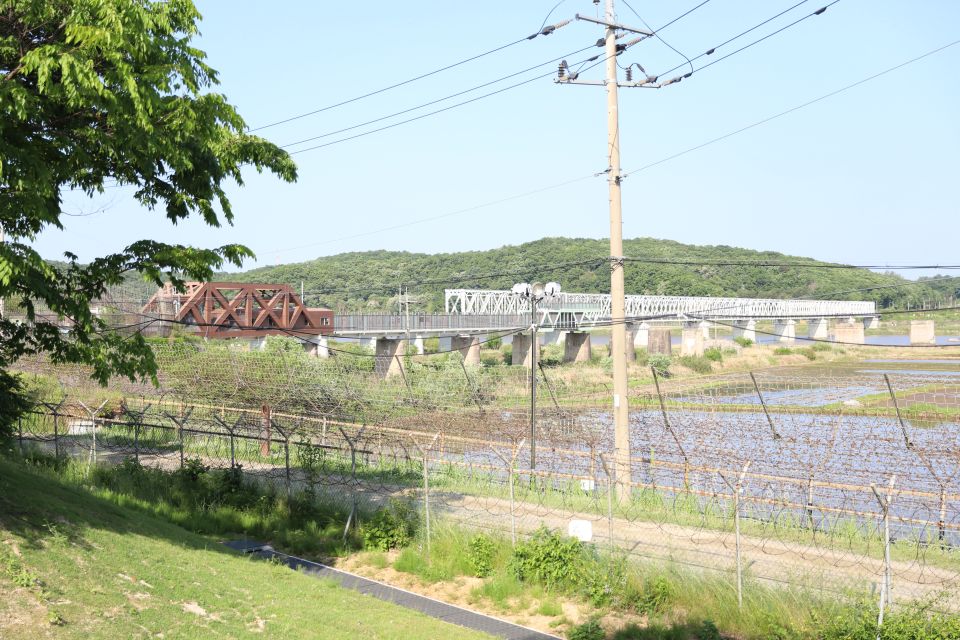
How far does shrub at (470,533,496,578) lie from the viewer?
14633mm

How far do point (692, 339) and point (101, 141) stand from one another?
2919 inches

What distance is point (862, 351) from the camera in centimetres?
8050

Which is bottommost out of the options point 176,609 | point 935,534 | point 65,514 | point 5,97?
point 935,534

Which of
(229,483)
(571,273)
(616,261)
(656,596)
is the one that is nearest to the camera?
(656,596)

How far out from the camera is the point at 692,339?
81.1 metres

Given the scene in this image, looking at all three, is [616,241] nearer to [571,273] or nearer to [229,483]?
[229,483]

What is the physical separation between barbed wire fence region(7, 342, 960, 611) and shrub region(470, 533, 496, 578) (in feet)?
3.22

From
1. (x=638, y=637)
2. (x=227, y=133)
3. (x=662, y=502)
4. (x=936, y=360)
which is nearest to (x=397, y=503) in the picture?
(x=662, y=502)

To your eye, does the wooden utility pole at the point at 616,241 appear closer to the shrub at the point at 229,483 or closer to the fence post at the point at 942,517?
the fence post at the point at 942,517

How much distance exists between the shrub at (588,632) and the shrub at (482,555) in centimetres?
307

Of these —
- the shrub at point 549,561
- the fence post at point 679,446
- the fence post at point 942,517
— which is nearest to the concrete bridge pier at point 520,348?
the fence post at point 679,446

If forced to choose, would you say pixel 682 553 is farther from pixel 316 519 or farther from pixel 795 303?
pixel 795 303

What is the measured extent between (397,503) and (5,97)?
10.4 metres

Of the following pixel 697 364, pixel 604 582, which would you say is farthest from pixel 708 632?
pixel 697 364
